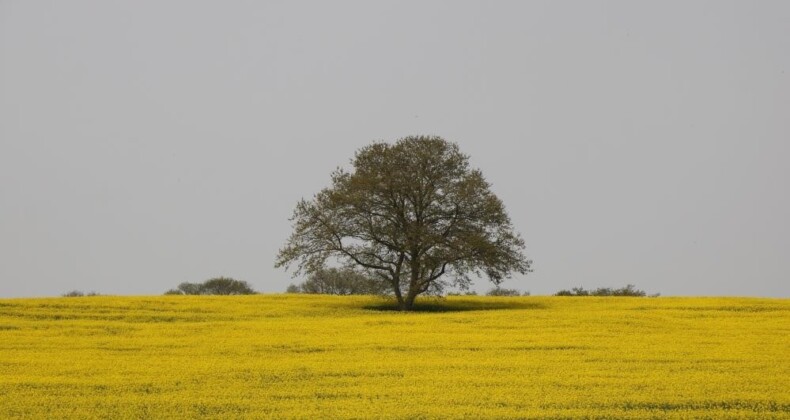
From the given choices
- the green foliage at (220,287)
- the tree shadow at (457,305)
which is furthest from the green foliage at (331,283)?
the tree shadow at (457,305)

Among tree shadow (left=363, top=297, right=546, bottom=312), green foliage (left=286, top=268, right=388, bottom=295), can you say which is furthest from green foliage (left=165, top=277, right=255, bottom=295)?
tree shadow (left=363, top=297, right=546, bottom=312)

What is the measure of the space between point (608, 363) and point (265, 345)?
10.1 meters

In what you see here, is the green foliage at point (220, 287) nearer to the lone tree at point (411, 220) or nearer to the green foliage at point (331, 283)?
the green foliage at point (331, 283)

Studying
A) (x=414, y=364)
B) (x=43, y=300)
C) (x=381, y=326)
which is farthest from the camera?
(x=43, y=300)

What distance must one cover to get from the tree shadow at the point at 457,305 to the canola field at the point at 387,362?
3.83 meters

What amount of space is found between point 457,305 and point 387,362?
2345 cm

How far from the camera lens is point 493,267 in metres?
44.6

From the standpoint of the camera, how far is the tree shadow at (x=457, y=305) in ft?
151

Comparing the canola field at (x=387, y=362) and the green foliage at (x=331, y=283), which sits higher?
the green foliage at (x=331, y=283)

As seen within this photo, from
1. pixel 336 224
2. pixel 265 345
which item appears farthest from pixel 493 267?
pixel 265 345

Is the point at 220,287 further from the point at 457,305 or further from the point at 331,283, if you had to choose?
the point at 457,305

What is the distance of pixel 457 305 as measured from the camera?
157 feet

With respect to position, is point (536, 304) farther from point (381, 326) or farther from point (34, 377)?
point (34, 377)

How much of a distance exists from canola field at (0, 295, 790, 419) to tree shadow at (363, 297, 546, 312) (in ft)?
12.6
